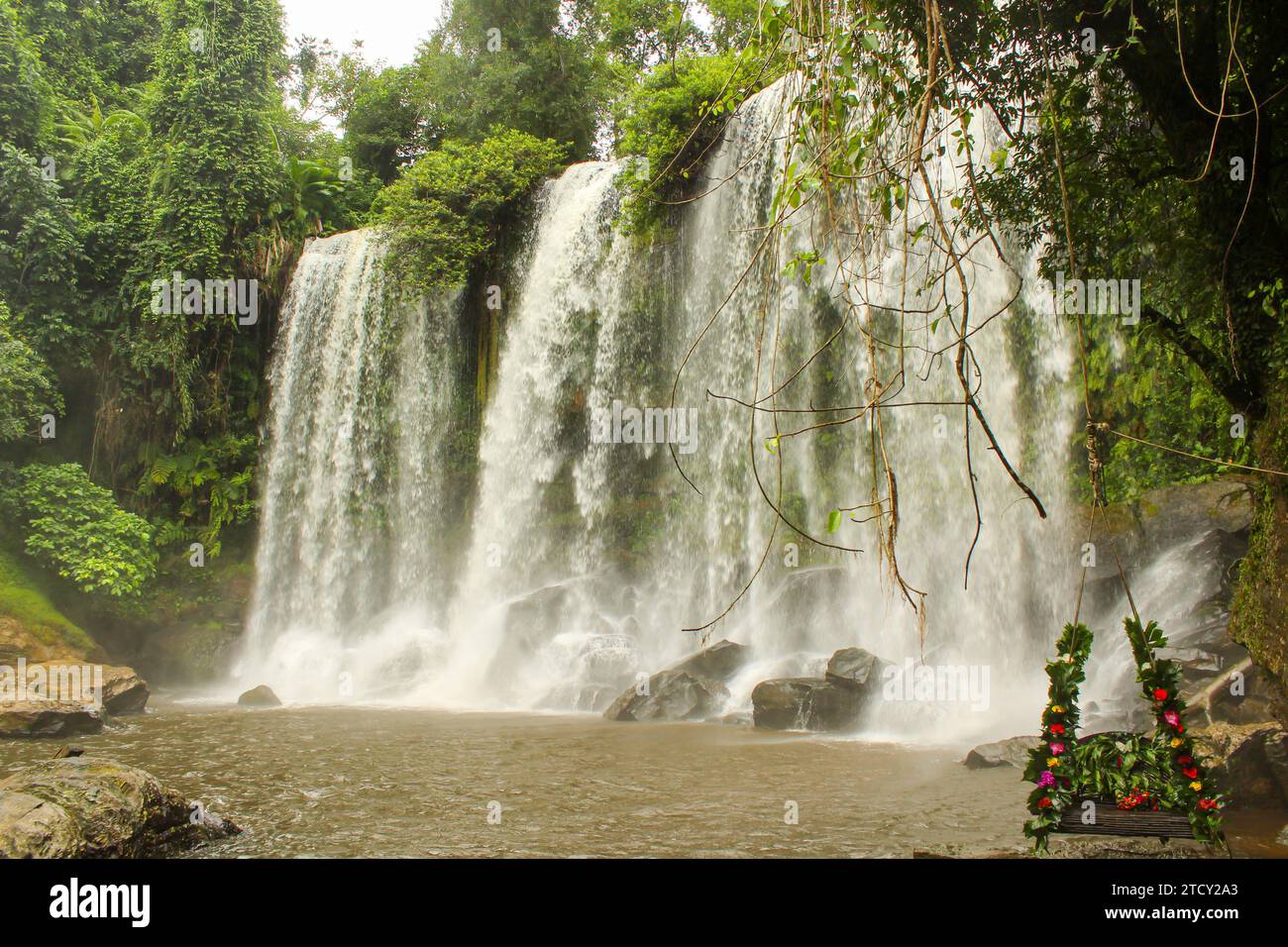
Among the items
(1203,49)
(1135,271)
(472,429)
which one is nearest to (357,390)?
(472,429)

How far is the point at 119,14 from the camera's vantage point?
22453 millimetres

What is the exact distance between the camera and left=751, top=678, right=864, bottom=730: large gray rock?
392 inches

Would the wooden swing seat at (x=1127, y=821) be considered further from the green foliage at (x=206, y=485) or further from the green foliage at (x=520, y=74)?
the green foliage at (x=520, y=74)

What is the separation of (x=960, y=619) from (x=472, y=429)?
385 inches

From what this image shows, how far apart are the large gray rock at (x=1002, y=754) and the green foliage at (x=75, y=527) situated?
12978mm

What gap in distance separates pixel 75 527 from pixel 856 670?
41.5 feet

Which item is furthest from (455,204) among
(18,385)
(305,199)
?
(18,385)

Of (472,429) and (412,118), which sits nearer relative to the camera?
(472,429)

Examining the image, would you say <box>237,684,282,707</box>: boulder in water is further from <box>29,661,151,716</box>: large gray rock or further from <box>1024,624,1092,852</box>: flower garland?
<box>1024,624,1092,852</box>: flower garland

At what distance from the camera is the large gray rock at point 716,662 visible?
39.1 ft

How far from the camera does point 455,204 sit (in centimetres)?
1730

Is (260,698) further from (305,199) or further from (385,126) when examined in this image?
(385,126)

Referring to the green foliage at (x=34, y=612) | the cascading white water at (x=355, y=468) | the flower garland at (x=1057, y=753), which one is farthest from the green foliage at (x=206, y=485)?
the flower garland at (x=1057, y=753)

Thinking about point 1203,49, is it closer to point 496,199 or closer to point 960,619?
point 960,619
